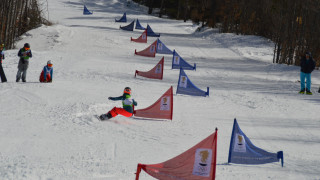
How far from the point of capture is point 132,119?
1134 cm

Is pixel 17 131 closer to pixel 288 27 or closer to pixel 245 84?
pixel 245 84

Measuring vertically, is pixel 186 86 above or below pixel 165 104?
below

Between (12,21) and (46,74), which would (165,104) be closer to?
(46,74)

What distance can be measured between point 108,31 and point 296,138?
2794cm

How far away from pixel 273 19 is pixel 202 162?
2160cm

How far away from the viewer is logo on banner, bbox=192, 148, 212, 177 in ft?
20.9

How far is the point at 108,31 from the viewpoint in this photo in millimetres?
36500

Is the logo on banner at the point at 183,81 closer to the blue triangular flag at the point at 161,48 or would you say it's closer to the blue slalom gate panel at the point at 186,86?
the blue slalom gate panel at the point at 186,86

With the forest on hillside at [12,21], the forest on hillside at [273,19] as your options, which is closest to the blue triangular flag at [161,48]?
the forest on hillside at [273,19]

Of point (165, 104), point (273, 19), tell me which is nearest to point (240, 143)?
point (165, 104)

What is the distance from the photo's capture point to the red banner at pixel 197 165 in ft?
20.8

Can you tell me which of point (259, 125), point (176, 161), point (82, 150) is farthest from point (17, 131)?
point (259, 125)

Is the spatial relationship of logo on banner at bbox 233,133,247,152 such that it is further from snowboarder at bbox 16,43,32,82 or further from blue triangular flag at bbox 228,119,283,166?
snowboarder at bbox 16,43,32,82

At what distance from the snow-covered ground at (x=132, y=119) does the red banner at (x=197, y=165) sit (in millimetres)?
893
